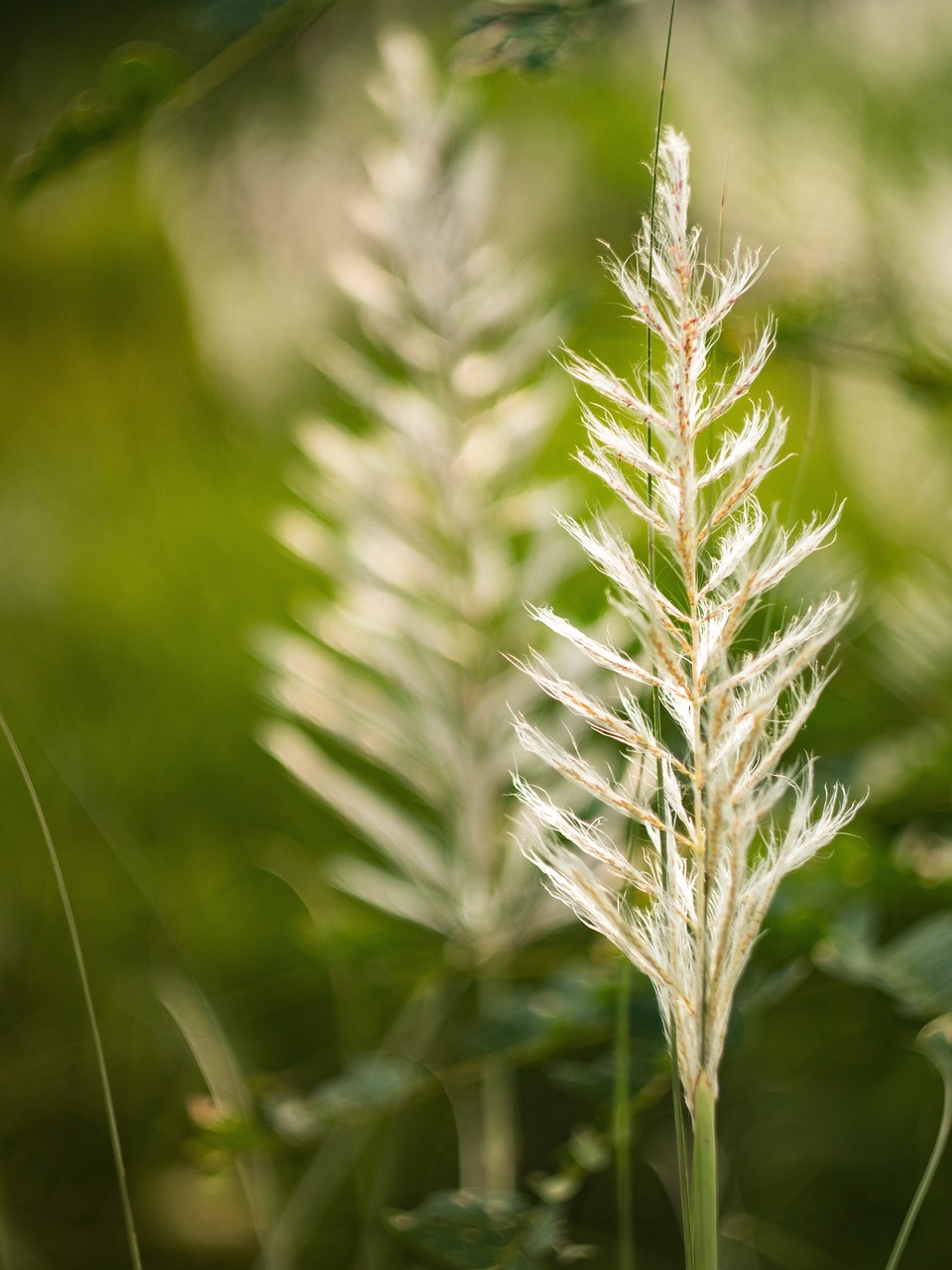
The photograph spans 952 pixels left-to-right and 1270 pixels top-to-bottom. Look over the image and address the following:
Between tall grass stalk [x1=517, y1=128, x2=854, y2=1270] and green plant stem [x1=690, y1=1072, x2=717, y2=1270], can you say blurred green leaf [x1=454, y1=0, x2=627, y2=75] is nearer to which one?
tall grass stalk [x1=517, y1=128, x2=854, y2=1270]

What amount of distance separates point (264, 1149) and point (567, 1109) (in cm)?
22

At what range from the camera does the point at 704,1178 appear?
13 cm

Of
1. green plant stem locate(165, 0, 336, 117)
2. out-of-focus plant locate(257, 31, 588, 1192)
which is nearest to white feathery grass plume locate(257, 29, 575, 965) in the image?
out-of-focus plant locate(257, 31, 588, 1192)

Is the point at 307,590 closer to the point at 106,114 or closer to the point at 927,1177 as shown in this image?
the point at 106,114

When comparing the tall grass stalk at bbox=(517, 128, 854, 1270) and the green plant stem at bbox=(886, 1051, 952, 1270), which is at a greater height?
the tall grass stalk at bbox=(517, 128, 854, 1270)

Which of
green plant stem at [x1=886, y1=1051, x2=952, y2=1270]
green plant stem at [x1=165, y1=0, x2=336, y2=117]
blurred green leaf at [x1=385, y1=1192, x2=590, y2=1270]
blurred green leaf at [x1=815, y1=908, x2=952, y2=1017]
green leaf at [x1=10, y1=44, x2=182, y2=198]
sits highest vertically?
green plant stem at [x1=165, y1=0, x2=336, y2=117]

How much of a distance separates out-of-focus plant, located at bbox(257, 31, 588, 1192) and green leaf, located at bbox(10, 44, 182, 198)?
12 centimetres

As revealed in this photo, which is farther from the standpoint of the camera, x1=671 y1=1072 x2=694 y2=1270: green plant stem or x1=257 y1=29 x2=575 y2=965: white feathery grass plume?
x1=257 y1=29 x2=575 y2=965: white feathery grass plume

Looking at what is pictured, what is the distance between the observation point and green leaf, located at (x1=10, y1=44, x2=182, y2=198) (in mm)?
238

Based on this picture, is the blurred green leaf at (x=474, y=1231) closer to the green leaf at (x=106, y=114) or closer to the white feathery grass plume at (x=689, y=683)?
the white feathery grass plume at (x=689, y=683)

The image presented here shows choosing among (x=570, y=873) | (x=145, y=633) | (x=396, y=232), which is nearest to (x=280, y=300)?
(x=145, y=633)

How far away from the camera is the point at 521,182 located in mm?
837

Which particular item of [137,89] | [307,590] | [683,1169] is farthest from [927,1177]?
[307,590]

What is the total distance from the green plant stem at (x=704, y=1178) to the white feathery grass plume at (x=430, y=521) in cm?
20
